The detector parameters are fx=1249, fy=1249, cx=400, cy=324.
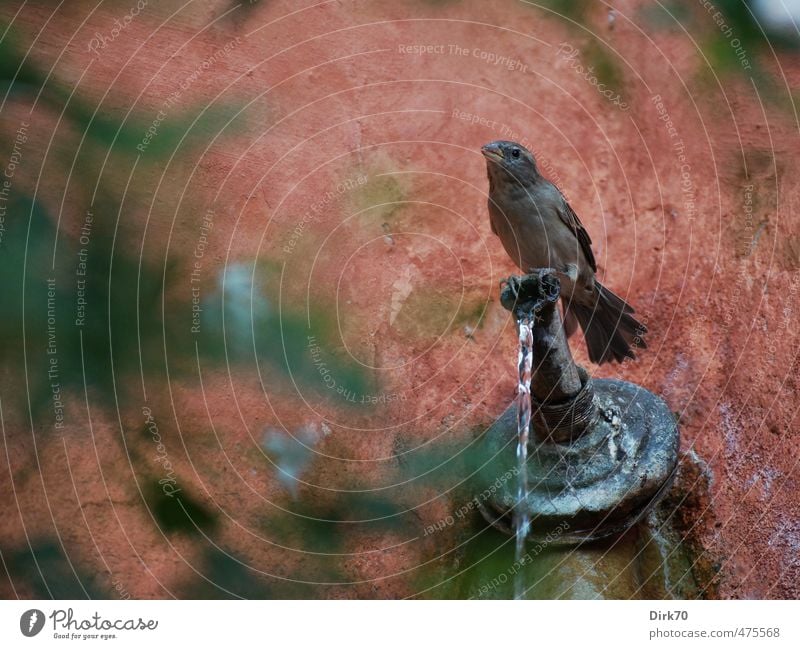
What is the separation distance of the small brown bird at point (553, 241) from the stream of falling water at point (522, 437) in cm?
24

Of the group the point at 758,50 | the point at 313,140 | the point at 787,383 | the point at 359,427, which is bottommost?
the point at 359,427

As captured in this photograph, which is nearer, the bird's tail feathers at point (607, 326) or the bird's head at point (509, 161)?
the bird's head at point (509, 161)

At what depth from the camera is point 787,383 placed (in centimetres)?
261

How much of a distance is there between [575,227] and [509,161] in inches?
8.4

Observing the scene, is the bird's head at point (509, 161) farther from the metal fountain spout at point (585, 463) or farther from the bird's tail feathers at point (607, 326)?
the bird's tail feathers at point (607, 326)

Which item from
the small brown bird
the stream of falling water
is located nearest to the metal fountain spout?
the stream of falling water

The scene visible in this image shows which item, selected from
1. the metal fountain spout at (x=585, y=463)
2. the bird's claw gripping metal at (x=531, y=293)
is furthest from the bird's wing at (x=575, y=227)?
the bird's claw gripping metal at (x=531, y=293)

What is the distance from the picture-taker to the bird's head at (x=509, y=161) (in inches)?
94.3

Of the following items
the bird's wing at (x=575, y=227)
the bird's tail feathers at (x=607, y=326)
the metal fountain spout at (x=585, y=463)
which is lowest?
the metal fountain spout at (x=585, y=463)

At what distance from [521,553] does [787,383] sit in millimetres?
665

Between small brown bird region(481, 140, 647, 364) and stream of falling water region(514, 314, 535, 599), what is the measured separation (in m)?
0.24

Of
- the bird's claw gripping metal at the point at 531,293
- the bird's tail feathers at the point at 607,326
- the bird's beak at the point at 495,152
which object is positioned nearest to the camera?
the bird's claw gripping metal at the point at 531,293
